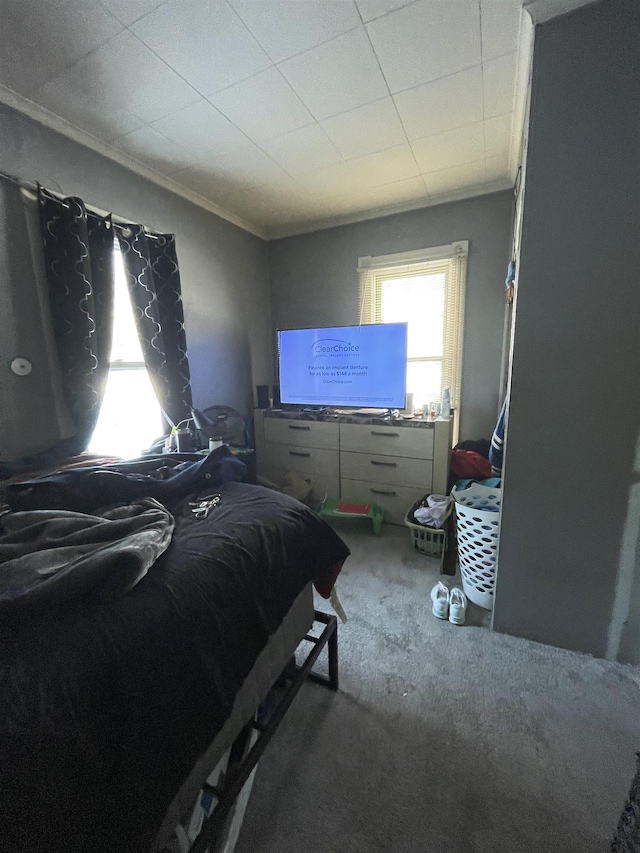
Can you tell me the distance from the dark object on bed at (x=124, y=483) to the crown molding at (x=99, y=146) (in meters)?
1.77

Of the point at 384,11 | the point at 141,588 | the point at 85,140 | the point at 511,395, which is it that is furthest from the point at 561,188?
the point at 85,140

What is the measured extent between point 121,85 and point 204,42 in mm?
475

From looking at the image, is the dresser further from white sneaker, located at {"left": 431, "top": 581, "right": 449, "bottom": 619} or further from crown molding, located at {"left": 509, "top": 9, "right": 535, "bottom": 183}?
crown molding, located at {"left": 509, "top": 9, "right": 535, "bottom": 183}

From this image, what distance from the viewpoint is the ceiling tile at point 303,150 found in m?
1.89

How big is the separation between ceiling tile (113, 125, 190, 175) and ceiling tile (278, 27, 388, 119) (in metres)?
0.85

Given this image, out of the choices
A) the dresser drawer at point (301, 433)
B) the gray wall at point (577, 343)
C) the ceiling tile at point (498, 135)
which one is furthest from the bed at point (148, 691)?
the ceiling tile at point (498, 135)

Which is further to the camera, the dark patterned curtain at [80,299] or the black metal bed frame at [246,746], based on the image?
the dark patterned curtain at [80,299]

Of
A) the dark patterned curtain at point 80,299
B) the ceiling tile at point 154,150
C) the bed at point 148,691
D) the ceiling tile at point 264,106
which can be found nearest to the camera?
the bed at point 148,691

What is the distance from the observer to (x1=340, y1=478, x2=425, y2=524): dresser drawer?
97.8 inches

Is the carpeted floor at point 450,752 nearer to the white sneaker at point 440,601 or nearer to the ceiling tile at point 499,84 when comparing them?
the white sneaker at point 440,601

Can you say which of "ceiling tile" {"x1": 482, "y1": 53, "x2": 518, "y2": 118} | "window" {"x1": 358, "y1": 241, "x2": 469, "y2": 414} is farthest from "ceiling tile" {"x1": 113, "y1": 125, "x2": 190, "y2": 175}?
"ceiling tile" {"x1": 482, "y1": 53, "x2": 518, "y2": 118}

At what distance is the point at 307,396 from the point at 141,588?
2268 mm

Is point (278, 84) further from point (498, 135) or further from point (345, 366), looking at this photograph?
point (345, 366)

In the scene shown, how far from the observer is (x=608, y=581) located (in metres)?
1.34
